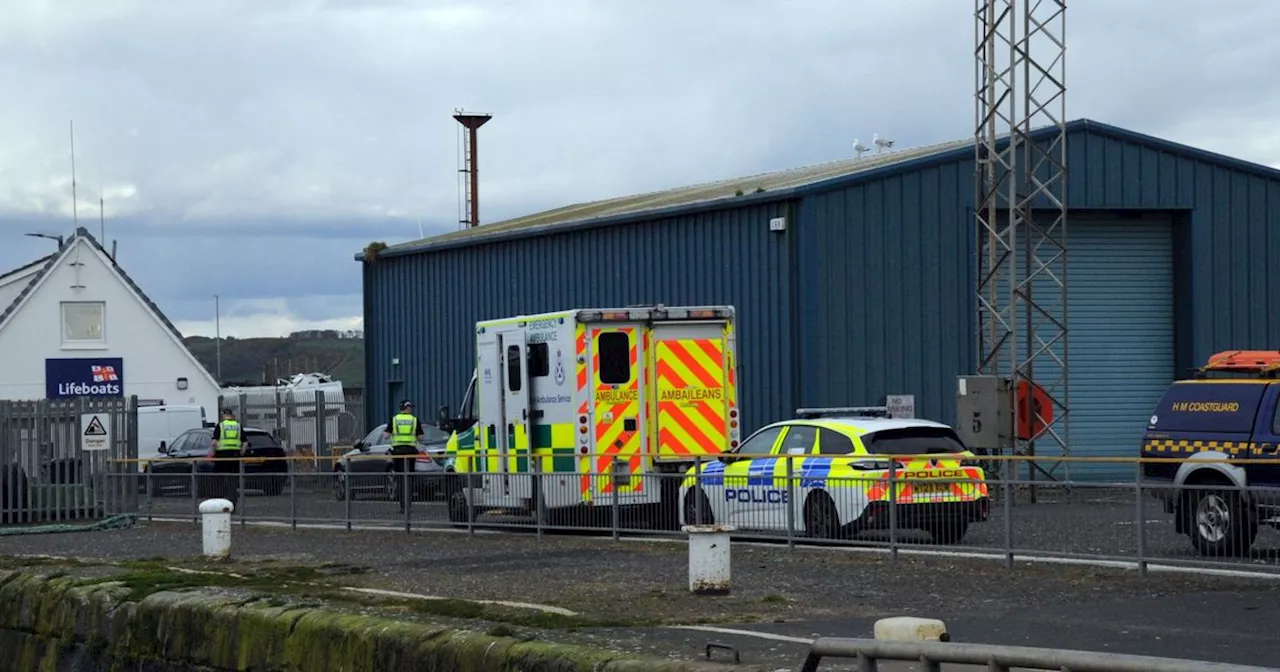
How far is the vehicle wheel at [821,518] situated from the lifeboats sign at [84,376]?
45.3 m

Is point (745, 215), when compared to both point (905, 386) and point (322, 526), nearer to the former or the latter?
point (905, 386)

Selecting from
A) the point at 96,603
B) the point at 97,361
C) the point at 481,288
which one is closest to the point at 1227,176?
the point at 481,288

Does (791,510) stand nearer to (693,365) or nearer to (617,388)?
(617,388)

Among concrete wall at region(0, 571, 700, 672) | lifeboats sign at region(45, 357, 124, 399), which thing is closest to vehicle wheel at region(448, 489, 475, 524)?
concrete wall at region(0, 571, 700, 672)

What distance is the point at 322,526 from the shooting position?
1037 inches

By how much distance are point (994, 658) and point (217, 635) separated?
700cm

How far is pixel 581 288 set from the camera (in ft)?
125

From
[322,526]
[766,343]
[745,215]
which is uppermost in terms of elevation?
[745,215]

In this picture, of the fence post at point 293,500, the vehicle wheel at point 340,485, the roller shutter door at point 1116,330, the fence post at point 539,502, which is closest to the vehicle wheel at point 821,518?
the fence post at point 539,502

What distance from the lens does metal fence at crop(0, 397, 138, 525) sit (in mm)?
28750

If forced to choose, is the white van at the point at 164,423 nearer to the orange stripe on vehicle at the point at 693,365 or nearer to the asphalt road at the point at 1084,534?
the orange stripe on vehicle at the point at 693,365

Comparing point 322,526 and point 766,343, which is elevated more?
point 766,343

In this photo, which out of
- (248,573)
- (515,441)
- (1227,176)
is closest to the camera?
(248,573)

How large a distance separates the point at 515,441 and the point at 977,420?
8597 millimetres
